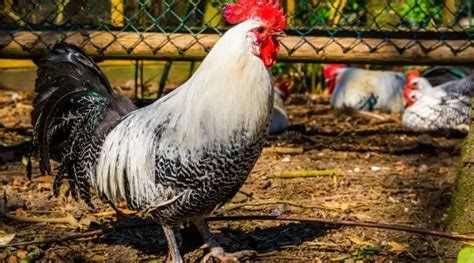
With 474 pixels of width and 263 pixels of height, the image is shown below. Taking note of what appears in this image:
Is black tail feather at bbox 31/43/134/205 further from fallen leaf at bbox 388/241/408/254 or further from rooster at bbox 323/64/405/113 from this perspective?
rooster at bbox 323/64/405/113

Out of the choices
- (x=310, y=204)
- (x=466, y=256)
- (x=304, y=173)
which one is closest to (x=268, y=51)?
(x=466, y=256)

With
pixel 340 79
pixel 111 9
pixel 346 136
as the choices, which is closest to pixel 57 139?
pixel 111 9

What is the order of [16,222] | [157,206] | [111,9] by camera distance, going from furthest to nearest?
[111,9] → [16,222] → [157,206]

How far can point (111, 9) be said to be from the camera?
6.27 m

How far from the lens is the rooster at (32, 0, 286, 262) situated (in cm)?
371

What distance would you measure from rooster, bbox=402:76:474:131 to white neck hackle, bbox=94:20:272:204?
387 centimetres

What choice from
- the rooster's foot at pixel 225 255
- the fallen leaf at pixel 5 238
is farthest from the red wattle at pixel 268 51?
the fallen leaf at pixel 5 238

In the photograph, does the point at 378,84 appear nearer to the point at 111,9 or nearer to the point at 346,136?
the point at 346,136

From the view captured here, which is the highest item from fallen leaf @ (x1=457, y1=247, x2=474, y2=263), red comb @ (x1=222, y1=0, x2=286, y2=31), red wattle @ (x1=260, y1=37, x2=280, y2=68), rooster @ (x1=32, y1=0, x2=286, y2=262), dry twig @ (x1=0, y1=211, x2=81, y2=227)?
red comb @ (x1=222, y1=0, x2=286, y2=31)

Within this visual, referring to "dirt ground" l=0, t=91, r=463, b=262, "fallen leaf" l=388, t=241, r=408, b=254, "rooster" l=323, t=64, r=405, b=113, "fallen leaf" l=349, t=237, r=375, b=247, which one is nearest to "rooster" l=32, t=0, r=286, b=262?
"dirt ground" l=0, t=91, r=463, b=262

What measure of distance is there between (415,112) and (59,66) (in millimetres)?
4052

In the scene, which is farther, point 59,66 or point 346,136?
point 346,136

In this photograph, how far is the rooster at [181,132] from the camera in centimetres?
371

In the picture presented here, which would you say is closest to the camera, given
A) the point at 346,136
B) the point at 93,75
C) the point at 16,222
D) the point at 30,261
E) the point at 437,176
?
the point at 30,261
